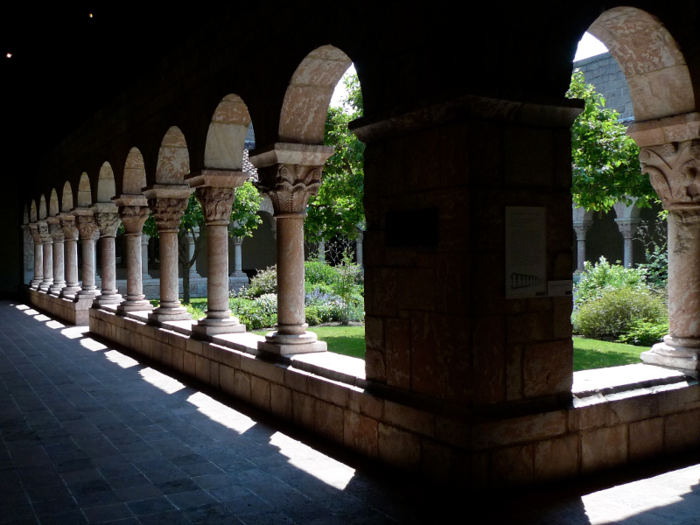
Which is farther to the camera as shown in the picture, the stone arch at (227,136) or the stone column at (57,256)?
the stone column at (57,256)

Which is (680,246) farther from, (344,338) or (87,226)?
(87,226)

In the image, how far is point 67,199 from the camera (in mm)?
13664

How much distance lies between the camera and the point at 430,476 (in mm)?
3529

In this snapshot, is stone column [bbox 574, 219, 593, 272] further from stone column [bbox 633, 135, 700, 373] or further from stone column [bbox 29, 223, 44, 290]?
stone column [bbox 29, 223, 44, 290]

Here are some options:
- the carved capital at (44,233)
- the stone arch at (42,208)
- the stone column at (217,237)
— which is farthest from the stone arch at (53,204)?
the stone column at (217,237)

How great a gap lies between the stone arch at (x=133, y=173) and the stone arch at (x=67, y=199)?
4611 millimetres

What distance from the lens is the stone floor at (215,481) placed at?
319cm

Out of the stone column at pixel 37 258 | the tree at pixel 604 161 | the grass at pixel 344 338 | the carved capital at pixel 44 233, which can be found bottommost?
the grass at pixel 344 338

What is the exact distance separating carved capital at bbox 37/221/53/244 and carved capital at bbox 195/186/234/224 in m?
10.7

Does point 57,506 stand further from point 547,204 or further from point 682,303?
point 682,303

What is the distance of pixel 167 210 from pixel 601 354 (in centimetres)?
525

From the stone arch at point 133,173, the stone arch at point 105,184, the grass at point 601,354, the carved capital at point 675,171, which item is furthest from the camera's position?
Answer: the stone arch at point 105,184

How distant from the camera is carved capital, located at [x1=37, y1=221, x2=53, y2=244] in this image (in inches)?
635

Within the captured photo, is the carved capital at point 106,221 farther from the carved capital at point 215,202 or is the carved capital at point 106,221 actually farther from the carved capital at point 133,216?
the carved capital at point 215,202
